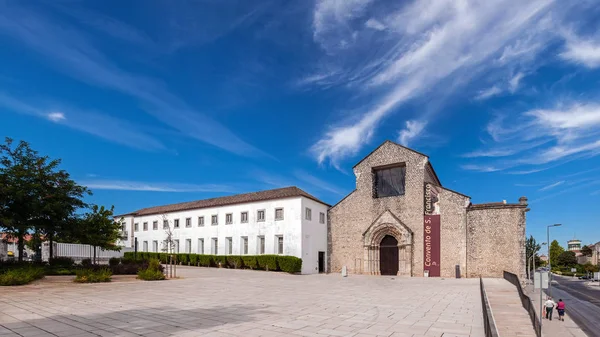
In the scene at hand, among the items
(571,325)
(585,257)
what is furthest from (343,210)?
(585,257)

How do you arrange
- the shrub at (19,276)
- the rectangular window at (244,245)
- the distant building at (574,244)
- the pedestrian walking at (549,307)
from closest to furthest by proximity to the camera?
the shrub at (19,276) < the pedestrian walking at (549,307) < the rectangular window at (244,245) < the distant building at (574,244)

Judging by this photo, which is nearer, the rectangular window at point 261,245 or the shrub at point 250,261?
the shrub at point 250,261

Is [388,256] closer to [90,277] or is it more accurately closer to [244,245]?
[244,245]

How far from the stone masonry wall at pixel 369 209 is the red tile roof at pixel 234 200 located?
3.93 m

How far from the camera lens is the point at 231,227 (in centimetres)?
4322

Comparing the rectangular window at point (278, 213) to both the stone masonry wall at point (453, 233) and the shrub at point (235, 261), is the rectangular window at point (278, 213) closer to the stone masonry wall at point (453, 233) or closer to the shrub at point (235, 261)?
the shrub at point (235, 261)

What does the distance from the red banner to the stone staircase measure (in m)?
8.95

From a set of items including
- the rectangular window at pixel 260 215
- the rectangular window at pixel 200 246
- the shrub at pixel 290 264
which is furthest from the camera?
the rectangular window at pixel 200 246

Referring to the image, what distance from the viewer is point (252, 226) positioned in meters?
41.3

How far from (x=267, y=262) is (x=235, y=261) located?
15.5ft

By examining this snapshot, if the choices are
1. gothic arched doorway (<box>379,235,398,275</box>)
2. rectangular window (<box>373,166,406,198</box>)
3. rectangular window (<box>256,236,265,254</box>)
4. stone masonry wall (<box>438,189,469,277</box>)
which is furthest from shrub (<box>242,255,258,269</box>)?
stone masonry wall (<box>438,189,469,277</box>)

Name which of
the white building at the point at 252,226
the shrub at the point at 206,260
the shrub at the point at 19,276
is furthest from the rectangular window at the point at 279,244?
the shrub at the point at 19,276

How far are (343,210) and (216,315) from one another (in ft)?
100

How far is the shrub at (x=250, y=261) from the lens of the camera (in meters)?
38.4
